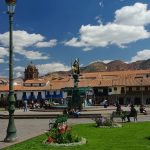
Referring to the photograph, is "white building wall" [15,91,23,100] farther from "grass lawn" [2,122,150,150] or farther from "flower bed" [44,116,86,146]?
"flower bed" [44,116,86,146]

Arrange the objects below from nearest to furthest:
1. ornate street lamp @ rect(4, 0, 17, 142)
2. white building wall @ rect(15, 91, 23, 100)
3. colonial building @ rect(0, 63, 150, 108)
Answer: ornate street lamp @ rect(4, 0, 17, 142), colonial building @ rect(0, 63, 150, 108), white building wall @ rect(15, 91, 23, 100)

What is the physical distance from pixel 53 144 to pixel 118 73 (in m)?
127

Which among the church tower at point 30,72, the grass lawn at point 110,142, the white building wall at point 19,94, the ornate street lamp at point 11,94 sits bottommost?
the grass lawn at point 110,142

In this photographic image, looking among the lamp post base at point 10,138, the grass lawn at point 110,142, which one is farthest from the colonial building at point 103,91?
the lamp post base at point 10,138

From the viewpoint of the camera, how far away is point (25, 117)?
37.8 meters

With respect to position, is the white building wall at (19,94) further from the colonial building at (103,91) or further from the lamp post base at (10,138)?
the lamp post base at (10,138)

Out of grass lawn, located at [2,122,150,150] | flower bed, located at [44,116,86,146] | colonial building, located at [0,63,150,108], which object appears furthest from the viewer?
colonial building, located at [0,63,150,108]

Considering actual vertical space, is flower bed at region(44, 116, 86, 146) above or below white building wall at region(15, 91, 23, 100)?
below

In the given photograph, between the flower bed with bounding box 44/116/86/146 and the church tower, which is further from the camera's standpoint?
the church tower

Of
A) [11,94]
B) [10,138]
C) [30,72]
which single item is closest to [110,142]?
[10,138]

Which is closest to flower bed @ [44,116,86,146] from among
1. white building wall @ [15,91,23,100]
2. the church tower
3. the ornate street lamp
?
the ornate street lamp

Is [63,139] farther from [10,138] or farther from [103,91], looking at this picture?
[103,91]

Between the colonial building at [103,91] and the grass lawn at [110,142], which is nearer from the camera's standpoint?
the grass lawn at [110,142]

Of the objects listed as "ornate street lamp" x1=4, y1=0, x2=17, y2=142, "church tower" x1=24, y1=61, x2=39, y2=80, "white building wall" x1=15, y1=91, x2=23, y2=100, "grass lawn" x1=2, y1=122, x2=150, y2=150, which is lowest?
"grass lawn" x1=2, y1=122, x2=150, y2=150
